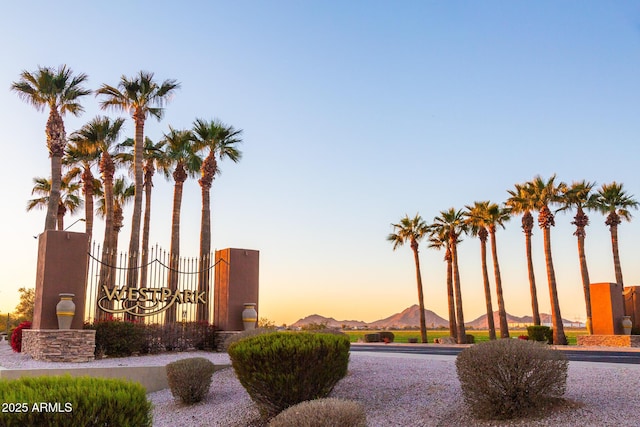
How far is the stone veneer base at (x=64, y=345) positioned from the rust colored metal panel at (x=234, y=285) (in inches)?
200

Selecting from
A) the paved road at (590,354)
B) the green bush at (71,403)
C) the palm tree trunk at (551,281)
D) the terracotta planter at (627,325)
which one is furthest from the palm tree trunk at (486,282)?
the green bush at (71,403)

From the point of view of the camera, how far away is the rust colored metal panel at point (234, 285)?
2422cm

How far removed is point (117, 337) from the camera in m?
21.9

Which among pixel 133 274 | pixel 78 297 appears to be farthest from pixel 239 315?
pixel 133 274

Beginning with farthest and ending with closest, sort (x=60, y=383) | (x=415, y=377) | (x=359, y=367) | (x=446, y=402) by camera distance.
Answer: (x=359, y=367), (x=415, y=377), (x=446, y=402), (x=60, y=383)

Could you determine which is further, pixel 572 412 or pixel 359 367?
pixel 359 367

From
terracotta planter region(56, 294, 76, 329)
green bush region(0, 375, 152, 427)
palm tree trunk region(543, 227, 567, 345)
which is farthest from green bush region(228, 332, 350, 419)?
palm tree trunk region(543, 227, 567, 345)

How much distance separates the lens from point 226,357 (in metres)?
21.3

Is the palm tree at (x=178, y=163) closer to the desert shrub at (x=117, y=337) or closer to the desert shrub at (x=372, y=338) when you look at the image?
the desert shrub at (x=117, y=337)

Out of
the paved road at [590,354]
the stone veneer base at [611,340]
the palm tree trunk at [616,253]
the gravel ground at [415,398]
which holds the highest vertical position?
the palm tree trunk at [616,253]

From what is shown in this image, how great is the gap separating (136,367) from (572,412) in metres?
12.4

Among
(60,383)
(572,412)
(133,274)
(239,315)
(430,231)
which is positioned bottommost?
(572,412)

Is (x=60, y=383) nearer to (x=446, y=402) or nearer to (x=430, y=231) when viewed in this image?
(x=446, y=402)

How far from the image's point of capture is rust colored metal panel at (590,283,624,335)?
37250mm
